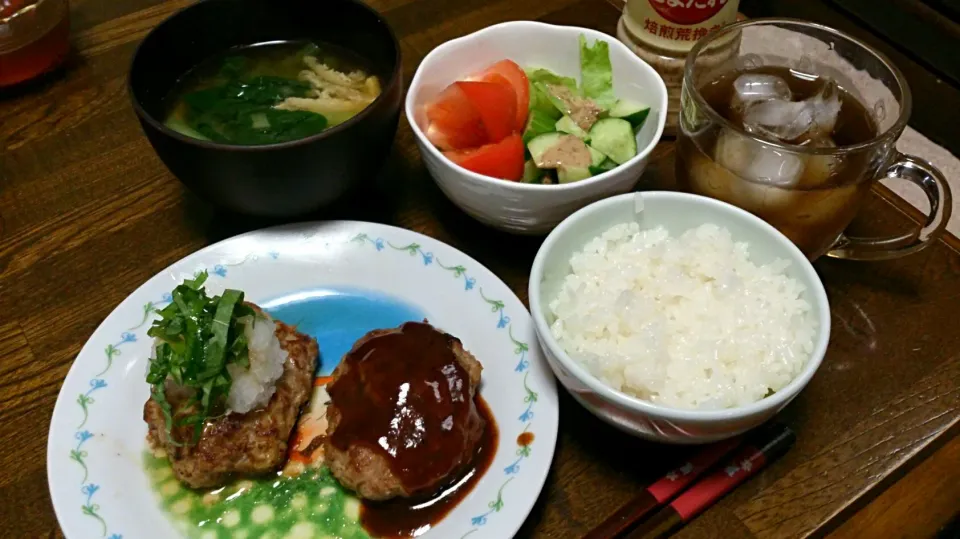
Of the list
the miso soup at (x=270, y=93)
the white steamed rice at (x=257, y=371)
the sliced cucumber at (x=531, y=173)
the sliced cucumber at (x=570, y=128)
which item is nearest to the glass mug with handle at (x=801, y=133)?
the sliced cucumber at (x=570, y=128)

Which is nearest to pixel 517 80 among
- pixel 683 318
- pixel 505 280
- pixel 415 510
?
pixel 505 280

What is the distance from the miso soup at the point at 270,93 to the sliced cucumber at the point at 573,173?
0.56m

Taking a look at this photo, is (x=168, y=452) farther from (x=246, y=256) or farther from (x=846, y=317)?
(x=846, y=317)

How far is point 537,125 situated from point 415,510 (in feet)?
3.16

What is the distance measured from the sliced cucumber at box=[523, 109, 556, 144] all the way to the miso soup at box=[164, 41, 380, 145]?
16.1 inches

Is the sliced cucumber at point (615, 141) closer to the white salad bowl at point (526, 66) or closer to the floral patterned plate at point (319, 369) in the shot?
the white salad bowl at point (526, 66)

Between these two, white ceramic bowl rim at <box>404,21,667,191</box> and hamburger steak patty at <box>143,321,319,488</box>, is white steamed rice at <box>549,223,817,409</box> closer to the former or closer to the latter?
white ceramic bowl rim at <box>404,21,667,191</box>

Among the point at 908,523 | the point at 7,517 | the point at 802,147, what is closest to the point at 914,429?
the point at 908,523

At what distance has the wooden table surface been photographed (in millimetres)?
1499

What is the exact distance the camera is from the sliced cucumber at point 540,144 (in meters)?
1.81

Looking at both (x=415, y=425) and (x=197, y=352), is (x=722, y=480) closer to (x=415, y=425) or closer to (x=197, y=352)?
(x=415, y=425)

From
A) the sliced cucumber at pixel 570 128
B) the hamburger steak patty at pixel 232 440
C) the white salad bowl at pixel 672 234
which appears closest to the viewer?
the white salad bowl at pixel 672 234

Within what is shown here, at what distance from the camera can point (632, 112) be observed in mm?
1913

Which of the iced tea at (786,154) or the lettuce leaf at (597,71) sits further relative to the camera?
the lettuce leaf at (597,71)
